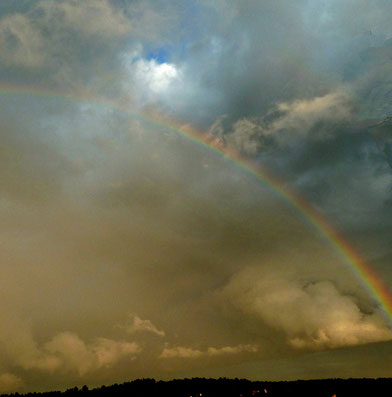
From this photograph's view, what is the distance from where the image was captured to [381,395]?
425 ft

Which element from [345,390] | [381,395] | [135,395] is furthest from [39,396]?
[381,395]

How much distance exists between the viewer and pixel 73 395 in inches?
7633

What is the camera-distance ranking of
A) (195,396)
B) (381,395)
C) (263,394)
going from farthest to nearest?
1. (195,396)
2. (263,394)
3. (381,395)

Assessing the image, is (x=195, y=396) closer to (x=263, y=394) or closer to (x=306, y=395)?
(x=263, y=394)

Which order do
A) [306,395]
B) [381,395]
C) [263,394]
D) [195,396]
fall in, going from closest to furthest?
[381,395] < [306,395] < [263,394] < [195,396]

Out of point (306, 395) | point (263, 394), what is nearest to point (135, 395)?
point (263, 394)

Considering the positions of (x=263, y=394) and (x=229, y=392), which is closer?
(x=263, y=394)

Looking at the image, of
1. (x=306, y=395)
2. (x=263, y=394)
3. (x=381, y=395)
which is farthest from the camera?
(x=263, y=394)

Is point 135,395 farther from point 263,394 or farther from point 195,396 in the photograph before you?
point 263,394

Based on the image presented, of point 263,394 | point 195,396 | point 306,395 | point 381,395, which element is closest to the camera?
point 381,395

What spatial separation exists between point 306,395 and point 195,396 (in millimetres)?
55197

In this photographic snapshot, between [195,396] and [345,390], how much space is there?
64392 mm

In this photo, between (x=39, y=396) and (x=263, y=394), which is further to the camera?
(x=39, y=396)

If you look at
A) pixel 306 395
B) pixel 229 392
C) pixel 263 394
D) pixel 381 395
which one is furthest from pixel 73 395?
pixel 381 395
